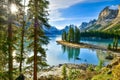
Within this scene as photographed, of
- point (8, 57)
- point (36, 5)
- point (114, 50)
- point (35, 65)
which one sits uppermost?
point (36, 5)

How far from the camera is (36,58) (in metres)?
22.4

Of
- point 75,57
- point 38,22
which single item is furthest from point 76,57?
point 38,22

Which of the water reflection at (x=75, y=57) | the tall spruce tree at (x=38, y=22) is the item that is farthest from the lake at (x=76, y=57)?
the tall spruce tree at (x=38, y=22)

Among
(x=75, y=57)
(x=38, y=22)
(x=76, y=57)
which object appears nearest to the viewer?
(x=38, y=22)

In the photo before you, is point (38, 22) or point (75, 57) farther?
point (75, 57)

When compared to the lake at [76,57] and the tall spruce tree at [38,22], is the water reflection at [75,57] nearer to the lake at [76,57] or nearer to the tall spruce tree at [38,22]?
the lake at [76,57]

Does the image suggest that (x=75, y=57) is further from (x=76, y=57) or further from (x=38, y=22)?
(x=38, y=22)

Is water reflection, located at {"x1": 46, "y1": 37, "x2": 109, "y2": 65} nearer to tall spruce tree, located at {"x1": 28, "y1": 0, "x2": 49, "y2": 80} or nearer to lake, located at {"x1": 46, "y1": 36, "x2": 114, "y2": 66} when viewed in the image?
lake, located at {"x1": 46, "y1": 36, "x2": 114, "y2": 66}

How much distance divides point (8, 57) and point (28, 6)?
600cm

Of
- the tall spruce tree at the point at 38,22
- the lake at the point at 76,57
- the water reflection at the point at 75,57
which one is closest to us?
the tall spruce tree at the point at 38,22

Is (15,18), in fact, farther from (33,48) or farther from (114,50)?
(114,50)

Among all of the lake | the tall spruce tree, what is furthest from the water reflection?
the tall spruce tree

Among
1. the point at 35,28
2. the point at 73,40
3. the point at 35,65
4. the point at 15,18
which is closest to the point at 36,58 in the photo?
the point at 35,65

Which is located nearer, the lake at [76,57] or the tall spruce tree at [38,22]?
the tall spruce tree at [38,22]
